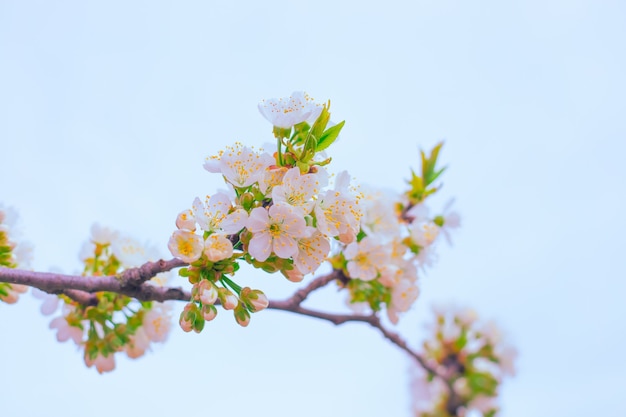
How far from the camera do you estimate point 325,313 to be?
2148 mm

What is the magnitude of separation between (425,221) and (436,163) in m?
0.26

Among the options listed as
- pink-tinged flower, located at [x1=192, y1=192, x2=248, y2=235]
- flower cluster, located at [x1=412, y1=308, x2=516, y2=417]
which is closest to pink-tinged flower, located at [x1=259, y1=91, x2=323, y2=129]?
pink-tinged flower, located at [x1=192, y1=192, x2=248, y2=235]

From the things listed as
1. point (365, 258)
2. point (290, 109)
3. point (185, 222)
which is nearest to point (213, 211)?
point (185, 222)

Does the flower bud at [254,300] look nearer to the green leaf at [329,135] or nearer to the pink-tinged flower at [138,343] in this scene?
the green leaf at [329,135]

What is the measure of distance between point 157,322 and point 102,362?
23 cm

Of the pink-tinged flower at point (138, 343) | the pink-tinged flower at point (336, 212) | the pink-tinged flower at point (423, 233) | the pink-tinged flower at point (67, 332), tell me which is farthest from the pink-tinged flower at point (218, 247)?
the pink-tinged flower at point (423, 233)

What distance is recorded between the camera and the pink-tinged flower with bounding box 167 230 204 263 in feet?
4.42

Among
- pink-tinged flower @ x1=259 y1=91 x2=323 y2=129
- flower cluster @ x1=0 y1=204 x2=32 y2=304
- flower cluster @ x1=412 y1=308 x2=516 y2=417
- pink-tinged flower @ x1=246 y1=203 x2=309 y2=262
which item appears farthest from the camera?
flower cluster @ x1=412 y1=308 x2=516 y2=417

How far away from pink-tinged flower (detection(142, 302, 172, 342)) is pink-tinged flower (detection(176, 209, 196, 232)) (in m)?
0.74

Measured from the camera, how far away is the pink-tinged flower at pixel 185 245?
4.42ft

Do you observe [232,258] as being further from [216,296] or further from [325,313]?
[325,313]

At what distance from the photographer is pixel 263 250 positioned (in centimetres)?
136

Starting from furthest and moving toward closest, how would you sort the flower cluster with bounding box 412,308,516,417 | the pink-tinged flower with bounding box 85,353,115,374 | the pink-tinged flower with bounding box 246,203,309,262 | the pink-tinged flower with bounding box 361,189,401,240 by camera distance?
the flower cluster with bounding box 412,308,516,417 < the pink-tinged flower with bounding box 361,189,401,240 < the pink-tinged flower with bounding box 85,353,115,374 < the pink-tinged flower with bounding box 246,203,309,262

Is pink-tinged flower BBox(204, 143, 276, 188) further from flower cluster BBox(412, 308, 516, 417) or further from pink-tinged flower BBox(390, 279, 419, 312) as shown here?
flower cluster BBox(412, 308, 516, 417)
